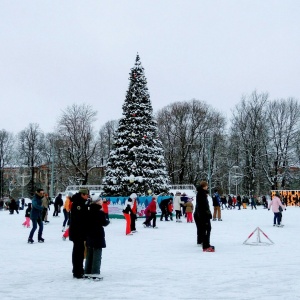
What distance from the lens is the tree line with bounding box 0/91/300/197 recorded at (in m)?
56.5

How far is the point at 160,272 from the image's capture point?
27.8 ft

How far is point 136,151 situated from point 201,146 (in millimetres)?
30758

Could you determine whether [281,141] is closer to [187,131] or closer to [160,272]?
[187,131]

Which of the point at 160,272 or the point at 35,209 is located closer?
the point at 160,272

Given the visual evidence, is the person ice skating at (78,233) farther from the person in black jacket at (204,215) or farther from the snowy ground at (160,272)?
the person in black jacket at (204,215)

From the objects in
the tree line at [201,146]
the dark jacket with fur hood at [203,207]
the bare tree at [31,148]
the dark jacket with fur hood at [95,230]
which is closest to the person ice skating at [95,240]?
the dark jacket with fur hood at [95,230]

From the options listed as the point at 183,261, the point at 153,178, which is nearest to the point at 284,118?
the point at 153,178

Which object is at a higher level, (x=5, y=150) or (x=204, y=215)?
(x=5, y=150)

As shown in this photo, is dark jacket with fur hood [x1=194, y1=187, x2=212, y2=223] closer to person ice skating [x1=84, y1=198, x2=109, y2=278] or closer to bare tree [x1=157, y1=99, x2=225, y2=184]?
person ice skating [x1=84, y1=198, x2=109, y2=278]

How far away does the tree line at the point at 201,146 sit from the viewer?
2226 inches

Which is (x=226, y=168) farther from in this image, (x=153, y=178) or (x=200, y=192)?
(x=200, y=192)

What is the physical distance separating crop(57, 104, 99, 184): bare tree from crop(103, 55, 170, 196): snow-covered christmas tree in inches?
1014

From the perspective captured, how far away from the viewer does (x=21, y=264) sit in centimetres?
963

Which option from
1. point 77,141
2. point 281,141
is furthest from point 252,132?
point 77,141
